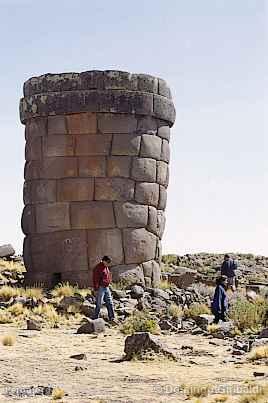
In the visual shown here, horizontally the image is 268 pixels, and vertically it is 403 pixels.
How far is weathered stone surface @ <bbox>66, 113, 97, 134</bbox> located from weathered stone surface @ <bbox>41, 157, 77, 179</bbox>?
721 millimetres

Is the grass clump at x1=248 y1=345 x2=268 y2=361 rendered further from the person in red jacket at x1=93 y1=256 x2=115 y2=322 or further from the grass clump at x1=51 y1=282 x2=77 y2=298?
Answer: the grass clump at x1=51 y1=282 x2=77 y2=298

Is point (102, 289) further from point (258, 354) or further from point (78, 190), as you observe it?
point (258, 354)

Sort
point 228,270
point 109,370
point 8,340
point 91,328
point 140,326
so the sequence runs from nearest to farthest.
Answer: point 109,370 < point 8,340 < point 91,328 < point 140,326 < point 228,270

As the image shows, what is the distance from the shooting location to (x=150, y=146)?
2002 cm

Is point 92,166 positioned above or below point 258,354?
above

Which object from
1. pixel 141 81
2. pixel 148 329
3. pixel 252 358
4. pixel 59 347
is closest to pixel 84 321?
pixel 148 329

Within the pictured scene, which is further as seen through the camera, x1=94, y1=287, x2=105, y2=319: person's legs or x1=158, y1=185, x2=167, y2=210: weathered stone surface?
x1=158, y1=185, x2=167, y2=210: weathered stone surface

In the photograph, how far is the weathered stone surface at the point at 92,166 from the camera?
766 inches

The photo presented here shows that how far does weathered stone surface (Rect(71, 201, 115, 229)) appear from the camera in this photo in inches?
760

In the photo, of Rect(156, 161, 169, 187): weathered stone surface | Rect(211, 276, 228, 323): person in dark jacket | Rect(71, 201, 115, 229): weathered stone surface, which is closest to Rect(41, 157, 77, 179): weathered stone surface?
Rect(71, 201, 115, 229): weathered stone surface

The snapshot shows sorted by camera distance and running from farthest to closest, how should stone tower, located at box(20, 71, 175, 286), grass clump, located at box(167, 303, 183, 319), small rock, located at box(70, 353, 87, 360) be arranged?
stone tower, located at box(20, 71, 175, 286), grass clump, located at box(167, 303, 183, 319), small rock, located at box(70, 353, 87, 360)

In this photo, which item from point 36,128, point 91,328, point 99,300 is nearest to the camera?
point 91,328

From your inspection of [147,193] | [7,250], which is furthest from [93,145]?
[7,250]

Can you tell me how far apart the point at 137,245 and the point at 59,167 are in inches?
106
